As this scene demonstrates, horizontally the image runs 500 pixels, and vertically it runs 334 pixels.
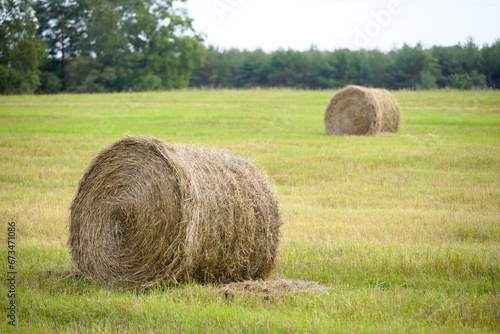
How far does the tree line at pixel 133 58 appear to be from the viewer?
5800 cm

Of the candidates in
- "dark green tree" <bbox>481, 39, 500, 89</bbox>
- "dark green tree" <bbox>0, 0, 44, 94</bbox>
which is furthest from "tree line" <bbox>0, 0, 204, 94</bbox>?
"dark green tree" <bbox>481, 39, 500, 89</bbox>

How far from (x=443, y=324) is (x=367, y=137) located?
1666cm

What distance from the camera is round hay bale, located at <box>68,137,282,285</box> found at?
6973mm

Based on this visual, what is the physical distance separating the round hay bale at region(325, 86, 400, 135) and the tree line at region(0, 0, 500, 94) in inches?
1092

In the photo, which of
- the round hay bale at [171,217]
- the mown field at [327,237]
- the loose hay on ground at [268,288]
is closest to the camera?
the mown field at [327,237]

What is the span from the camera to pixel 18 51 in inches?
2288

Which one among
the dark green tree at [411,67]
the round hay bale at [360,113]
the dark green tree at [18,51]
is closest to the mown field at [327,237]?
the round hay bale at [360,113]

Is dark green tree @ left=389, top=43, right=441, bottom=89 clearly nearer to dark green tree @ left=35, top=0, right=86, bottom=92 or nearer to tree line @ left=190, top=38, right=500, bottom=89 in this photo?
tree line @ left=190, top=38, right=500, bottom=89

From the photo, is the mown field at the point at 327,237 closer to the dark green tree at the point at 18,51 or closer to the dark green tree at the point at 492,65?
the dark green tree at the point at 492,65

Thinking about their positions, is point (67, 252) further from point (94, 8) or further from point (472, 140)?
point (94, 8)

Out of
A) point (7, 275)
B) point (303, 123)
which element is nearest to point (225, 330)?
point (7, 275)

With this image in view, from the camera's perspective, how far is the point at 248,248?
743cm

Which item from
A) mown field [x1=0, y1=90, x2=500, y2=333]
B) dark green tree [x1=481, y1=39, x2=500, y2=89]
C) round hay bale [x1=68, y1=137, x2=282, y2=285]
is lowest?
mown field [x1=0, y1=90, x2=500, y2=333]

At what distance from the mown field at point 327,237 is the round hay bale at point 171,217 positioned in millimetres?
293
